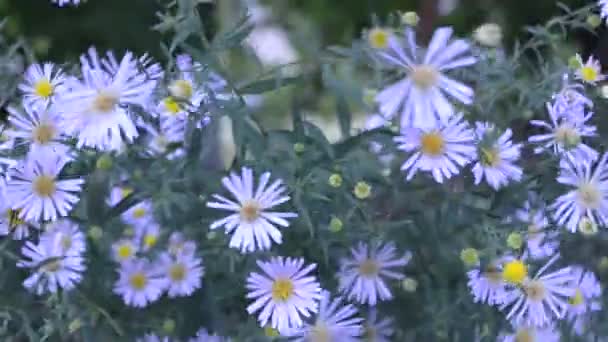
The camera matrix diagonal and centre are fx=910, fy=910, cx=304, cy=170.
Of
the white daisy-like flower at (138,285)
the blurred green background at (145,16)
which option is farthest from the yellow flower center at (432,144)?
the blurred green background at (145,16)

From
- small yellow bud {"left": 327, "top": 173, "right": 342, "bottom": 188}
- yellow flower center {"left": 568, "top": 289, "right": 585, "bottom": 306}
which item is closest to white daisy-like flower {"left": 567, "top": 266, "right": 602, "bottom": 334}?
yellow flower center {"left": 568, "top": 289, "right": 585, "bottom": 306}

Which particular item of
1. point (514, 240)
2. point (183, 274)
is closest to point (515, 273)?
point (514, 240)

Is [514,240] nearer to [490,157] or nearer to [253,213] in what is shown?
[490,157]

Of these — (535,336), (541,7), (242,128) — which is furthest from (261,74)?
(541,7)

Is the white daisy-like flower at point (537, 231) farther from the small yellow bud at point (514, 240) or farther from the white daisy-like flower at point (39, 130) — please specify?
the white daisy-like flower at point (39, 130)

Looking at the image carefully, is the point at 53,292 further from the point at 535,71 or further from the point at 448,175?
the point at 535,71

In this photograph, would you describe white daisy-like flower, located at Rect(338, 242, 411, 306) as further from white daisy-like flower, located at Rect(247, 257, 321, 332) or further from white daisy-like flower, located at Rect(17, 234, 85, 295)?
white daisy-like flower, located at Rect(17, 234, 85, 295)
